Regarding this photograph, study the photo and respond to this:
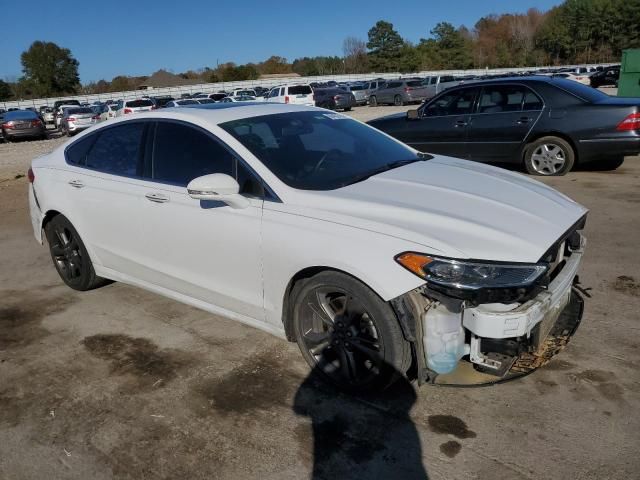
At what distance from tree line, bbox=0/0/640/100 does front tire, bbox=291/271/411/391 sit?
9030cm

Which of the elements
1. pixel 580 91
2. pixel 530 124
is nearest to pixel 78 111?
pixel 530 124

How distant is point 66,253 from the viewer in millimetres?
4887

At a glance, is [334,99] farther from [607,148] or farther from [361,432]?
[361,432]

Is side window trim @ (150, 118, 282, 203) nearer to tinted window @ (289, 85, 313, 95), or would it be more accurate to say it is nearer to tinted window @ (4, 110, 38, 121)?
tinted window @ (4, 110, 38, 121)

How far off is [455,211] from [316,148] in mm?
1222

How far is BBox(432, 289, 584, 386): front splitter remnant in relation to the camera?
9.70ft

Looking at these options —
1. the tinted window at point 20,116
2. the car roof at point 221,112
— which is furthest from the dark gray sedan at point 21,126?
the car roof at point 221,112

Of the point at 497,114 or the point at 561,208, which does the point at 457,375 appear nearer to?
the point at 561,208

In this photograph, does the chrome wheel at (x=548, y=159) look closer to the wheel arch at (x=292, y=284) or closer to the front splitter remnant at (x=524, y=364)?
the front splitter remnant at (x=524, y=364)

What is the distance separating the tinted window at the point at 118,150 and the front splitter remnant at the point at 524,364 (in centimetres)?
266

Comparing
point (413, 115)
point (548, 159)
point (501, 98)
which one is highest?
point (501, 98)

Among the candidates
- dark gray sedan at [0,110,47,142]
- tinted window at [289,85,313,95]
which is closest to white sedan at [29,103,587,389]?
dark gray sedan at [0,110,47,142]

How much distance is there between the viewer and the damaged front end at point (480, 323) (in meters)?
2.59

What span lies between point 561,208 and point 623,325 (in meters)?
1.14
